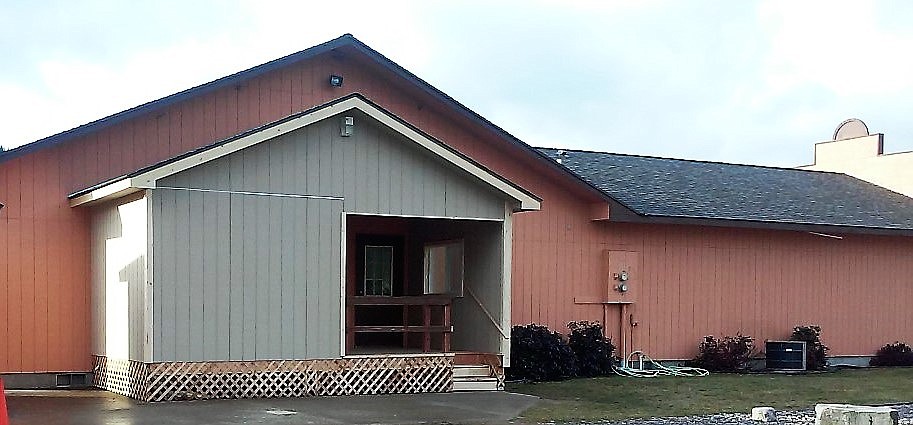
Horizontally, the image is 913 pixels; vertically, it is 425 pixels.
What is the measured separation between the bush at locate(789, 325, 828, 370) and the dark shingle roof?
6.99ft

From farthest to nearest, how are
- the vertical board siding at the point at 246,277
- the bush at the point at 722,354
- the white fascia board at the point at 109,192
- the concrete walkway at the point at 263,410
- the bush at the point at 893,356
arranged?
the bush at the point at 893,356, the bush at the point at 722,354, the vertical board siding at the point at 246,277, the white fascia board at the point at 109,192, the concrete walkway at the point at 263,410

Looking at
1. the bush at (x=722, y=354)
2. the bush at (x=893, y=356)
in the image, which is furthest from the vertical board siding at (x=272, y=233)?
the bush at (x=893, y=356)

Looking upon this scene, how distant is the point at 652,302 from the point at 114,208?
33.3ft

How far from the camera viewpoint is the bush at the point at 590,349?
66.8ft

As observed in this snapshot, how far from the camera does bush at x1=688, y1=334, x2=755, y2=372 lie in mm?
21906

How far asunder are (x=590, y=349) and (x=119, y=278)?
27.6ft

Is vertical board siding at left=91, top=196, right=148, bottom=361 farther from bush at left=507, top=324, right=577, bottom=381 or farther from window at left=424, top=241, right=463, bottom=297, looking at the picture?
bush at left=507, top=324, right=577, bottom=381

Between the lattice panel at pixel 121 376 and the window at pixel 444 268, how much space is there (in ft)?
18.2

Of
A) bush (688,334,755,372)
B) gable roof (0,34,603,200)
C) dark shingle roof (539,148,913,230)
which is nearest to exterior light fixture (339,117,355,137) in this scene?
gable roof (0,34,603,200)

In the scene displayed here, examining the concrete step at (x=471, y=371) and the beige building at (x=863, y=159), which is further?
the beige building at (x=863, y=159)

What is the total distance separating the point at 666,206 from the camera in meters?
21.6

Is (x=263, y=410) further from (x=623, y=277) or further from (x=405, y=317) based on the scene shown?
(x=623, y=277)

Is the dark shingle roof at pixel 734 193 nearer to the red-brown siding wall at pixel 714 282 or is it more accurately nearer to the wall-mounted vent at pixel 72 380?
the red-brown siding wall at pixel 714 282

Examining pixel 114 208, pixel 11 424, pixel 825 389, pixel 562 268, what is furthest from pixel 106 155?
pixel 825 389
